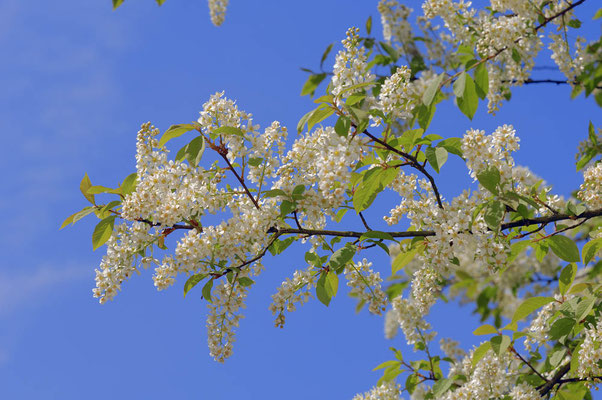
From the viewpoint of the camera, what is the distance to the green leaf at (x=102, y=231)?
3.32 meters

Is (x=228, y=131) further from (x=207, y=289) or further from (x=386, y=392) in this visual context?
(x=386, y=392)

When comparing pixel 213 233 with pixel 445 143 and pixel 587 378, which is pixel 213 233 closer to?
pixel 445 143

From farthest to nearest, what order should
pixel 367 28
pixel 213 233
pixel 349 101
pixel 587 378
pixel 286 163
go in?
1. pixel 367 28
2. pixel 587 378
3. pixel 286 163
4. pixel 213 233
5. pixel 349 101

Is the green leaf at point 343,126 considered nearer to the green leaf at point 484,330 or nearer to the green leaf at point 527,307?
the green leaf at point 527,307

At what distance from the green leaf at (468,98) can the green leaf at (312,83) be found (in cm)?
277

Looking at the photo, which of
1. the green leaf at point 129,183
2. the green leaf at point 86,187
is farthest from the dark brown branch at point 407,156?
the green leaf at point 86,187

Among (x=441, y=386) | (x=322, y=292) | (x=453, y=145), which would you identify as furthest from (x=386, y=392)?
(x=453, y=145)

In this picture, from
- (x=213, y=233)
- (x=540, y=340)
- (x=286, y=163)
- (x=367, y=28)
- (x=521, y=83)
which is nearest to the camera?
(x=213, y=233)

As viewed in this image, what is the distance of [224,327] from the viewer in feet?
10.8

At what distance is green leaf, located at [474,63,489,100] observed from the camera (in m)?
4.25

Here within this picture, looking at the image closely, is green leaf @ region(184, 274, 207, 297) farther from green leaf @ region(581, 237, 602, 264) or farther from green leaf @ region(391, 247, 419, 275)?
green leaf @ region(581, 237, 602, 264)

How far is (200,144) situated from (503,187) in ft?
5.21

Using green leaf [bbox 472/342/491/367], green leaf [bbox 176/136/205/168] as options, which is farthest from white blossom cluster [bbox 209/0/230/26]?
green leaf [bbox 472/342/491/367]

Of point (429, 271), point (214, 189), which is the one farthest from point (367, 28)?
point (214, 189)
